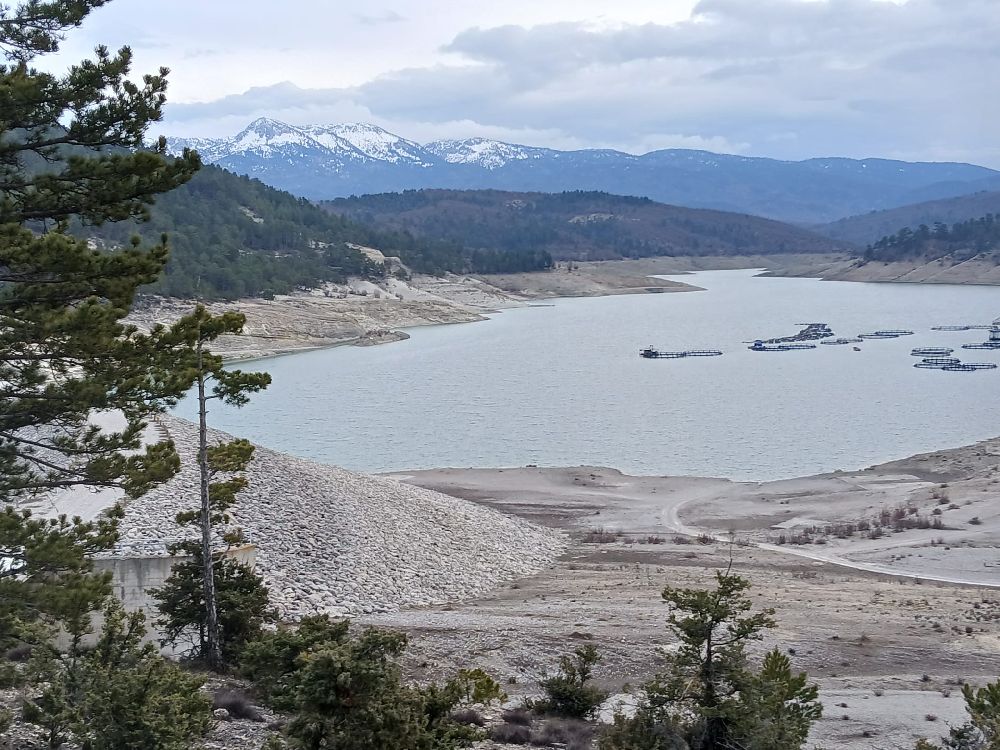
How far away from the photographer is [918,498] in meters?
32.7

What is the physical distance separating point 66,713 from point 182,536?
41.3 feet

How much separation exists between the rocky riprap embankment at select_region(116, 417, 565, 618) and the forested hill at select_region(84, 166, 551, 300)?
57.0 metres

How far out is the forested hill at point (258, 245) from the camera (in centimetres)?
9288

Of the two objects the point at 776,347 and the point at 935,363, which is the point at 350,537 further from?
the point at 776,347

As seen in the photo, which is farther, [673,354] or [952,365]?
[673,354]

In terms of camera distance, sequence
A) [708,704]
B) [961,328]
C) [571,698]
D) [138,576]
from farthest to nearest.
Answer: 1. [961,328]
2. [138,576]
3. [571,698]
4. [708,704]

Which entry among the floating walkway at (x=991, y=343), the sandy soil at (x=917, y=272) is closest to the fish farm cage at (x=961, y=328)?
the floating walkway at (x=991, y=343)

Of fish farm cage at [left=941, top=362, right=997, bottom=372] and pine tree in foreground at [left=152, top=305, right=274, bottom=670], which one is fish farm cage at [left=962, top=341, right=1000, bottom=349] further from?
pine tree in foreground at [left=152, top=305, right=274, bottom=670]

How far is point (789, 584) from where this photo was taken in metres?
23.4

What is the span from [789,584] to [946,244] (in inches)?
5479

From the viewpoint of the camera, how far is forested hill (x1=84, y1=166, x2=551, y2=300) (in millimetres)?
92875

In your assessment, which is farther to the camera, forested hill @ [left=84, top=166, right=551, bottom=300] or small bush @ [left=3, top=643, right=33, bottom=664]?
forested hill @ [left=84, top=166, right=551, bottom=300]

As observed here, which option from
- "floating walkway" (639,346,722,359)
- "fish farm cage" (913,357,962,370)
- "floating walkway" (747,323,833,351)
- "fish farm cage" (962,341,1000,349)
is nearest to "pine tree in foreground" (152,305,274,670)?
"fish farm cage" (913,357,962,370)

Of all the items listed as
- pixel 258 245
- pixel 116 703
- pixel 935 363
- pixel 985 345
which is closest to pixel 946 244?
pixel 985 345
